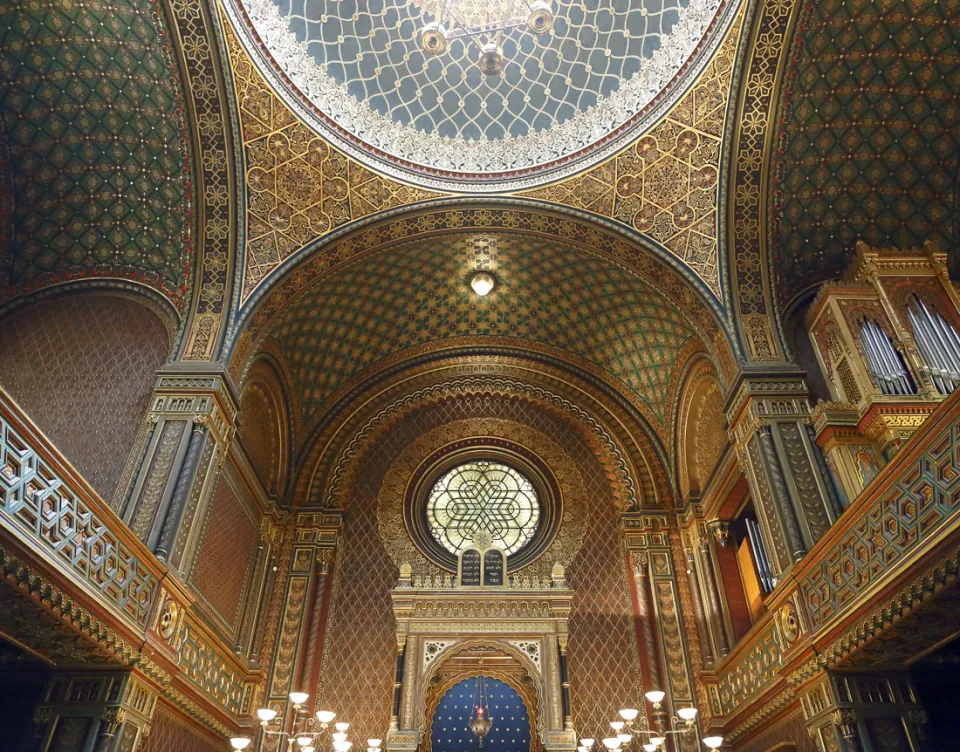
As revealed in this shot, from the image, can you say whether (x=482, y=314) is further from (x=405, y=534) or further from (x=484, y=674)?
(x=484, y=674)

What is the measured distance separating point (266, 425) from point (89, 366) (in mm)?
3478

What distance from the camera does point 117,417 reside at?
11.3m

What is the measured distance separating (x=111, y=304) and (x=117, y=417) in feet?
8.01

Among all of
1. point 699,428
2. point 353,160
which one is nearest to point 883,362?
point 699,428

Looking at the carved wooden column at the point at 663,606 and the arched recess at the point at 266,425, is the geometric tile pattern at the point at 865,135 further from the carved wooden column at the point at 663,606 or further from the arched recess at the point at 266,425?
the arched recess at the point at 266,425

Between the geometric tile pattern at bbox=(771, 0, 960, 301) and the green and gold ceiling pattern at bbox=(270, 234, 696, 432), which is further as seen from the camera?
the green and gold ceiling pattern at bbox=(270, 234, 696, 432)

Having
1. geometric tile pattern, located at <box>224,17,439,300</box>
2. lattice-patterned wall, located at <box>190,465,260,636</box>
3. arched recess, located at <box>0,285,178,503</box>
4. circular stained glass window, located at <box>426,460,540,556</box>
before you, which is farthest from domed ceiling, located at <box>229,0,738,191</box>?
lattice-patterned wall, located at <box>190,465,260,636</box>

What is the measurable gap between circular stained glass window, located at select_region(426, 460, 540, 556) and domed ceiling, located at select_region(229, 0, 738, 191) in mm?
6118

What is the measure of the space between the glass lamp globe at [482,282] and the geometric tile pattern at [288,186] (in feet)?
7.10

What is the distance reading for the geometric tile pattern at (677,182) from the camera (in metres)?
11.8

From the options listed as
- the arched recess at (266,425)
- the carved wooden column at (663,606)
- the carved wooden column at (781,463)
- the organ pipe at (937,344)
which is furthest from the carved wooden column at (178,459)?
the organ pipe at (937,344)

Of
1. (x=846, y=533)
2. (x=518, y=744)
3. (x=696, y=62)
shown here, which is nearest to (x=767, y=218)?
(x=696, y=62)

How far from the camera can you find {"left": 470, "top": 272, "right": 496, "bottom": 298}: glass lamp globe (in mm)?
14477

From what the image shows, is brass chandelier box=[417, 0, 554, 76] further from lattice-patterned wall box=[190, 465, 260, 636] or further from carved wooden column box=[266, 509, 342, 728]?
carved wooden column box=[266, 509, 342, 728]
